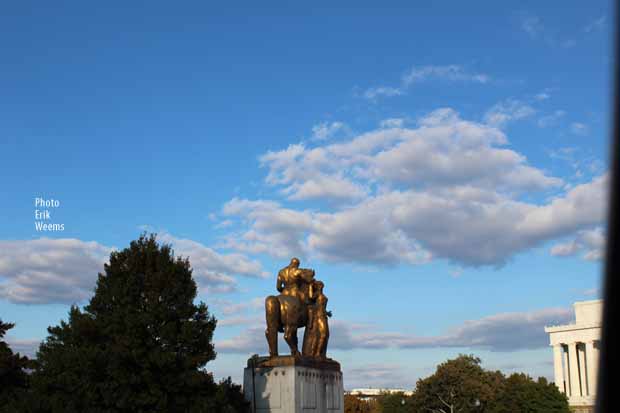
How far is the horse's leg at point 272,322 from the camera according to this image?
923 inches

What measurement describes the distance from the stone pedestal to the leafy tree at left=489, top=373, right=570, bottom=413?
7013cm

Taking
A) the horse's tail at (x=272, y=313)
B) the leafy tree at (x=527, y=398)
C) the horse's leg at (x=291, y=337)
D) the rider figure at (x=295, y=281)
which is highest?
the rider figure at (x=295, y=281)

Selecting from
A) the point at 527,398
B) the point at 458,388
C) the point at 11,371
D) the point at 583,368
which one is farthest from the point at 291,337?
the point at 583,368

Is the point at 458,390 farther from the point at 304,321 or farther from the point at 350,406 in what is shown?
the point at 304,321

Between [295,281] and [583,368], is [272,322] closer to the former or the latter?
[295,281]

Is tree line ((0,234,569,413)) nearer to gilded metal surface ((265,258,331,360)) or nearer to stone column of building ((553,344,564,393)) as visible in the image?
gilded metal surface ((265,258,331,360))

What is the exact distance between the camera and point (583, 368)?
132m

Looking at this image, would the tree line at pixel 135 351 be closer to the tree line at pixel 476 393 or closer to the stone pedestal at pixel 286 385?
the stone pedestal at pixel 286 385

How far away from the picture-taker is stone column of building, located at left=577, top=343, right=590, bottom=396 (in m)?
130

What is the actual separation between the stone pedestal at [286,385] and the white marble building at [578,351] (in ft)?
367

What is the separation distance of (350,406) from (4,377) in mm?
65633

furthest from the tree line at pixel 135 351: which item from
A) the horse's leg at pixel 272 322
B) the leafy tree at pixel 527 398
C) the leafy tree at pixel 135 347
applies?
the leafy tree at pixel 527 398

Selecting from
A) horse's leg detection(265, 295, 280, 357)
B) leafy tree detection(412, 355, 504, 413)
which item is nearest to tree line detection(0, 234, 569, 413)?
horse's leg detection(265, 295, 280, 357)

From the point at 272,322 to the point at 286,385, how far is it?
209 cm
